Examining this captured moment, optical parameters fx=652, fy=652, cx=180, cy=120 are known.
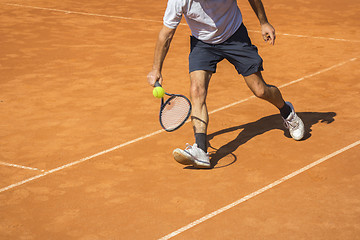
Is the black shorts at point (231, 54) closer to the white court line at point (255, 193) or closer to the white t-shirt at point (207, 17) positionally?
the white t-shirt at point (207, 17)

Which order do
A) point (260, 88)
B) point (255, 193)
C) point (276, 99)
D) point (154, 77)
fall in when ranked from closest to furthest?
point (255, 193) < point (154, 77) < point (260, 88) < point (276, 99)

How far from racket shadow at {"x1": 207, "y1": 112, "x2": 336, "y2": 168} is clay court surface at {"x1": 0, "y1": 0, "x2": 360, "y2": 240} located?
0.8 inches

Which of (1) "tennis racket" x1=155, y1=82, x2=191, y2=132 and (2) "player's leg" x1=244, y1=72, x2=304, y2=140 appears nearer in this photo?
(1) "tennis racket" x1=155, y1=82, x2=191, y2=132

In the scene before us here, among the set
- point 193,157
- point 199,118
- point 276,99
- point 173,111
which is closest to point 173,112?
point 173,111

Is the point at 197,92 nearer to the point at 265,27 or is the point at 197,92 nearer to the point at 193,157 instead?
the point at 193,157

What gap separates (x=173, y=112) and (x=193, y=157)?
0.49 meters

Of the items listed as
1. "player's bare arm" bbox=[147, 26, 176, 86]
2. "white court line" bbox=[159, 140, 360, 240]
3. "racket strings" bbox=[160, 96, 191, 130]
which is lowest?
"white court line" bbox=[159, 140, 360, 240]

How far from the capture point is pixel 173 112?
6176 mm

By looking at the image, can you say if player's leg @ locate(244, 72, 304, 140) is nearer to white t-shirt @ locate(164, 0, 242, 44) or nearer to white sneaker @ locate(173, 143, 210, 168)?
white t-shirt @ locate(164, 0, 242, 44)

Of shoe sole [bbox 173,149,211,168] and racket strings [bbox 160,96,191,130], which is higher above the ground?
racket strings [bbox 160,96,191,130]

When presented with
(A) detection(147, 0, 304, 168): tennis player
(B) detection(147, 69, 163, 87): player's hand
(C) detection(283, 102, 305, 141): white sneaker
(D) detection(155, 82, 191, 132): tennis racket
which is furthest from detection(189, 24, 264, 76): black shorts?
(C) detection(283, 102, 305, 141): white sneaker

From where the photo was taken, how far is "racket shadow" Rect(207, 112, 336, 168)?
21.2ft

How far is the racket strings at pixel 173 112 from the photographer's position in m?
6.12

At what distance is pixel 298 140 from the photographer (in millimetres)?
6789
